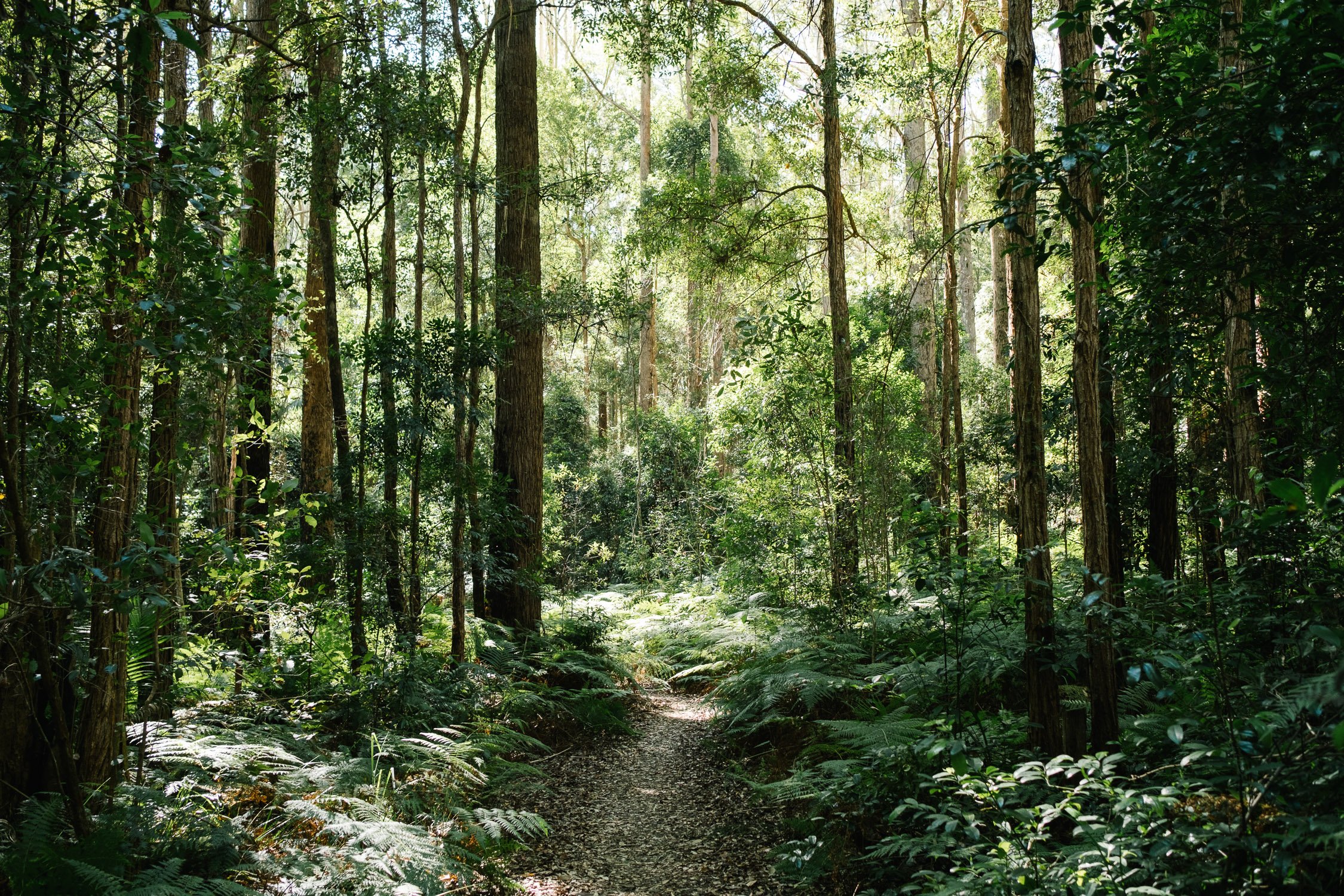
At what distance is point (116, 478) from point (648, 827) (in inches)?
149

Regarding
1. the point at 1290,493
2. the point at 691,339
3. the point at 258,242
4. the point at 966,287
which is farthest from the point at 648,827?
the point at 966,287

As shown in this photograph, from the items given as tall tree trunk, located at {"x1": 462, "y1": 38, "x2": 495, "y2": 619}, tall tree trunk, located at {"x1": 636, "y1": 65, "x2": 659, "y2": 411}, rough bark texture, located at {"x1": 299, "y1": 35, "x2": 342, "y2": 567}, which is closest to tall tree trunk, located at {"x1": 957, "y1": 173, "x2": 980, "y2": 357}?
tall tree trunk, located at {"x1": 636, "y1": 65, "x2": 659, "y2": 411}

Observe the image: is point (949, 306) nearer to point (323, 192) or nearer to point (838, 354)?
point (838, 354)

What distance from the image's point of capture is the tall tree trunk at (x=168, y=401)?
10.6 ft

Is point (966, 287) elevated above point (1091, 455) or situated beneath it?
elevated above

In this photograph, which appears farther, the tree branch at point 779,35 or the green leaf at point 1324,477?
the tree branch at point 779,35

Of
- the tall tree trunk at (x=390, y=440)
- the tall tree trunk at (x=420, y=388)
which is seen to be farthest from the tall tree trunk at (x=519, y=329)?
the tall tree trunk at (x=390, y=440)

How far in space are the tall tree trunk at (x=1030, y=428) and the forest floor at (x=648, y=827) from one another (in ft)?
5.68

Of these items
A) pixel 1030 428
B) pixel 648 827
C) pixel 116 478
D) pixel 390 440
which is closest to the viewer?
pixel 116 478

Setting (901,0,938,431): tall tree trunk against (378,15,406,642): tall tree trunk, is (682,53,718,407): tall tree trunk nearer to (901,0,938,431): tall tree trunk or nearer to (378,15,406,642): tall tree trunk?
(901,0,938,431): tall tree trunk

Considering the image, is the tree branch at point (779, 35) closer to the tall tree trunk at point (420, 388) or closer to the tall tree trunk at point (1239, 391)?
the tall tree trunk at point (420, 388)

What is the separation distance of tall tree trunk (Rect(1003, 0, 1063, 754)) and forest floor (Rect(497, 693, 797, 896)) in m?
1.73

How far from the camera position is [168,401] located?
3.81 meters

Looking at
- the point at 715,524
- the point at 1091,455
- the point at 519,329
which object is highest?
the point at 519,329
